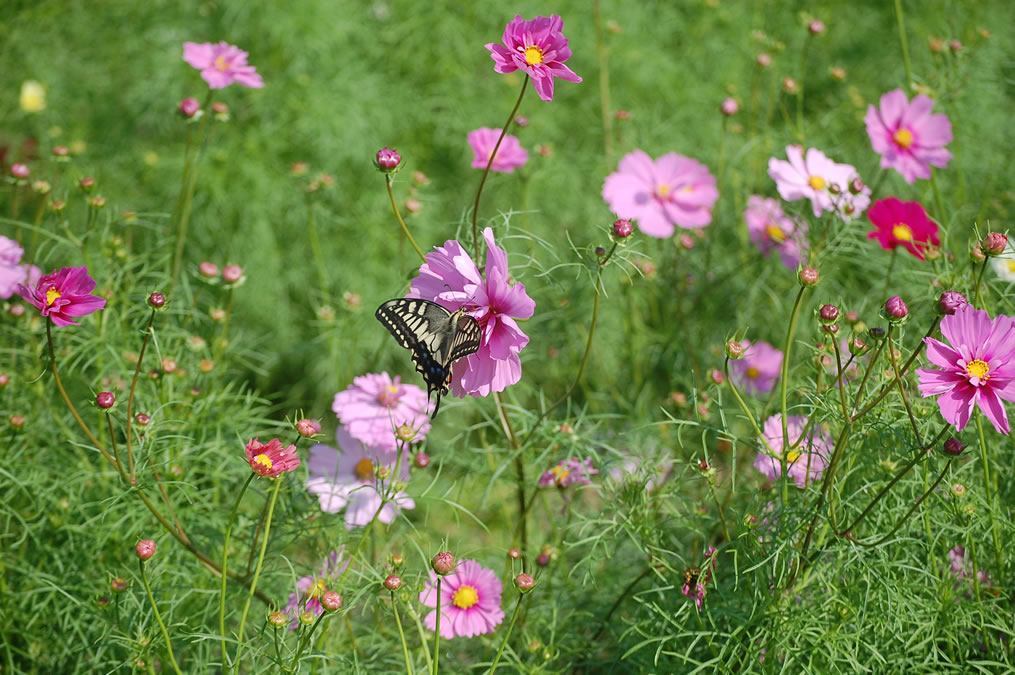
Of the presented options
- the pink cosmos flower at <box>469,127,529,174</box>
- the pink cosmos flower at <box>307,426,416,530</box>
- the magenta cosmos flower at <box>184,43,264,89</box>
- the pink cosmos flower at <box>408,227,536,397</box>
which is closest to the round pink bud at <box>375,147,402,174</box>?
the pink cosmos flower at <box>408,227,536,397</box>

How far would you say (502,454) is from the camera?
5.09 feet

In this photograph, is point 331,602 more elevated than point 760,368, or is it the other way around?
point 331,602

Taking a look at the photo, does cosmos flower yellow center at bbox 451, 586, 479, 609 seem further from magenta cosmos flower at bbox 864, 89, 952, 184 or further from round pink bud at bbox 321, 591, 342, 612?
magenta cosmos flower at bbox 864, 89, 952, 184

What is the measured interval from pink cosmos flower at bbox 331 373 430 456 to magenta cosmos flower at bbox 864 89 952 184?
86 centimetres

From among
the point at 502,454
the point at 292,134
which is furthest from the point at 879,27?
the point at 502,454

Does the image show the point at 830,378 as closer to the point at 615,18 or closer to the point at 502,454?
the point at 502,454

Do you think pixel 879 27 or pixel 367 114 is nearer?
pixel 367 114

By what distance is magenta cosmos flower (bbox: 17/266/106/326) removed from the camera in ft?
3.04

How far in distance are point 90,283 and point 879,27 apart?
243 cm

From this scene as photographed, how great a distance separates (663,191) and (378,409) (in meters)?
0.69

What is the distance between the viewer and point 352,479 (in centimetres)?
126

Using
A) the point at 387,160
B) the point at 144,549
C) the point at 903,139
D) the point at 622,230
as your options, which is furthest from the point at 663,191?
the point at 144,549

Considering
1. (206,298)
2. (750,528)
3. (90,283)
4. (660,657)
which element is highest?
(90,283)

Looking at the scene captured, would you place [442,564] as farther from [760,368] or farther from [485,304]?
[760,368]
